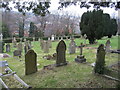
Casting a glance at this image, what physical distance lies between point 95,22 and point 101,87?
11630mm

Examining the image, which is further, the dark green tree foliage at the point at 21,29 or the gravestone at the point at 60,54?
the dark green tree foliage at the point at 21,29

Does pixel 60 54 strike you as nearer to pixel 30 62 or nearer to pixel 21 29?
pixel 30 62

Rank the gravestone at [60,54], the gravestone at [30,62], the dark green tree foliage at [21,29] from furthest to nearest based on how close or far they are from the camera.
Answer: the dark green tree foliage at [21,29], the gravestone at [60,54], the gravestone at [30,62]

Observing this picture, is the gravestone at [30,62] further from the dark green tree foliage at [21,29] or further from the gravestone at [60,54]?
the dark green tree foliage at [21,29]

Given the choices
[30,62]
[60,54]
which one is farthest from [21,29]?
[30,62]

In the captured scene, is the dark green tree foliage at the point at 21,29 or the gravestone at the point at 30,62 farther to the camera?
the dark green tree foliage at the point at 21,29

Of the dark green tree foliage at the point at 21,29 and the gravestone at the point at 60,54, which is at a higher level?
the dark green tree foliage at the point at 21,29

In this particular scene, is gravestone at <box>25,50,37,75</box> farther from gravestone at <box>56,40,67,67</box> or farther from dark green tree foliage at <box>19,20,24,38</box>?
dark green tree foliage at <box>19,20,24,38</box>

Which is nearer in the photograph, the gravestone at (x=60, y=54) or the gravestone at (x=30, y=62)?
the gravestone at (x=30, y=62)

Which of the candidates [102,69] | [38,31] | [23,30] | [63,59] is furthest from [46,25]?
[102,69]

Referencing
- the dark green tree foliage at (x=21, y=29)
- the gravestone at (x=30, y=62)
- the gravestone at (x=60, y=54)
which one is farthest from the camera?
the dark green tree foliage at (x=21, y=29)

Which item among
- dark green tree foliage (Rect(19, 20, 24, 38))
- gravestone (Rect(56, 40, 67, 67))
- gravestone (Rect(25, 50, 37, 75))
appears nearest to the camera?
gravestone (Rect(25, 50, 37, 75))

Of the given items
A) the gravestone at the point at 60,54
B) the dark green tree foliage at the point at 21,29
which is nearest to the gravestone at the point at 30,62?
the gravestone at the point at 60,54

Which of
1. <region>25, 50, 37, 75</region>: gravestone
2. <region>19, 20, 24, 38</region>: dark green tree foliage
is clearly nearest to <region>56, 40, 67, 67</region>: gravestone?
<region>25, 50, 37, 75</region>: gravestone
